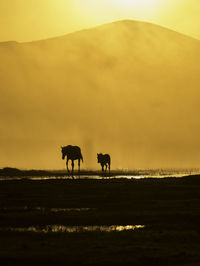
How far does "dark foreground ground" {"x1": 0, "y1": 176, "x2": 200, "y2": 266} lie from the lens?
17719 mm

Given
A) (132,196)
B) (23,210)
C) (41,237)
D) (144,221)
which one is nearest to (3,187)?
(132,196)

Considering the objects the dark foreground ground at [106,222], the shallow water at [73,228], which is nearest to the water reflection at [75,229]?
the shallow water at [73,228]

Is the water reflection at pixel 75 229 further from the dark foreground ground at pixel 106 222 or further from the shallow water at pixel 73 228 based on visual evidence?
the dark foreground ground at pixel 106 222

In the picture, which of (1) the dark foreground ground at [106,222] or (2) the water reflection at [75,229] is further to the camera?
(2) the water reflection at [75,229]

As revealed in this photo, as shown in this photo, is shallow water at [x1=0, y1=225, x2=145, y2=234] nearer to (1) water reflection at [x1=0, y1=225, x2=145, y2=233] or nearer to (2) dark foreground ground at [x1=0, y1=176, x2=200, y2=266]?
(1) water reflection at [x1=0, y1=225, x2=145, y2=233]

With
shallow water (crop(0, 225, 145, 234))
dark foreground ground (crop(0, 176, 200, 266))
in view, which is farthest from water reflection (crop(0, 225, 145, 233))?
dark foreground ground (crop(0, 176, 200, 266))

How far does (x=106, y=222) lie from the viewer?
25.6m

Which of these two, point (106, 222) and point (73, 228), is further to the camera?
point (106, 222)

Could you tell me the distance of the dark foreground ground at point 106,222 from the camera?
58.1ft

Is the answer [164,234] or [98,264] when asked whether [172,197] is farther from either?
[98,264]

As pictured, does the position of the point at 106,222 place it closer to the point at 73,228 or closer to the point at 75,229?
the point at 73,228

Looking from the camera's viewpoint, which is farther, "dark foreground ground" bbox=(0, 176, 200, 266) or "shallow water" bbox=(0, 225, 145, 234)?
"shallow water" bbox=(0, 225, 145, 234)

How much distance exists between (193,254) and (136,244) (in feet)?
8.03

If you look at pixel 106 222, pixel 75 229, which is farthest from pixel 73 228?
pixel 106 222
